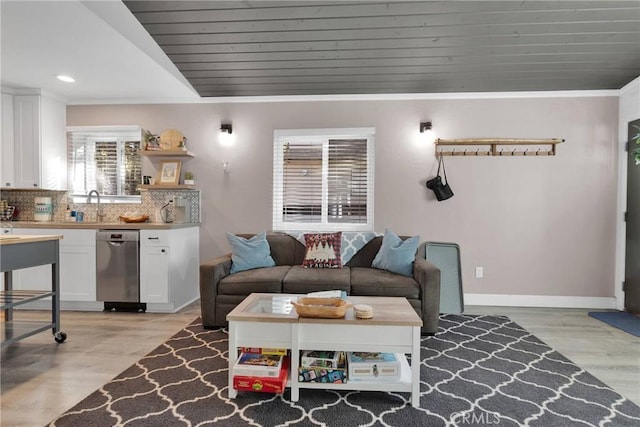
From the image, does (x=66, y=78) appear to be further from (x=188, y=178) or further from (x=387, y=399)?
(x=387, y=399)

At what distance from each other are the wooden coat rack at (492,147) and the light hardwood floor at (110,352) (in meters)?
1.76

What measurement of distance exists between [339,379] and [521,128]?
347 cm

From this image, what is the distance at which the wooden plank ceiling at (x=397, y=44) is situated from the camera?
2689 mm

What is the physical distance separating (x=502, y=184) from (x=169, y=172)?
395cm

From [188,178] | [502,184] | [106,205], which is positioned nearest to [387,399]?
[502,184]

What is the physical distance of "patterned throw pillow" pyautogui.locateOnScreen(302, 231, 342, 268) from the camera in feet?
11.1

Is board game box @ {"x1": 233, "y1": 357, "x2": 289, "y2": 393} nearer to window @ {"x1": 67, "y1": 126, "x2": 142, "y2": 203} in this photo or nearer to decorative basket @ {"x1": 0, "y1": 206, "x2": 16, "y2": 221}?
window @ {"x1": 67, "y1": 126, "x2": 142, "y2": 203}

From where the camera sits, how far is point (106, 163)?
4.10 m

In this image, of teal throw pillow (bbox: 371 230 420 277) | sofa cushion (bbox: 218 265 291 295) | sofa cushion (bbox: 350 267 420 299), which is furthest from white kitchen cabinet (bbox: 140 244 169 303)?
teal throw pillow (bbox: 371 230 420 277)

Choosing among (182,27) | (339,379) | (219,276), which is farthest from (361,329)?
(182,27)

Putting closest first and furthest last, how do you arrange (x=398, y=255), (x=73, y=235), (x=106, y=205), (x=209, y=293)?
(x=209, y=293), (x=398, y=255), (x=73, y=235), (x=106, y=205)

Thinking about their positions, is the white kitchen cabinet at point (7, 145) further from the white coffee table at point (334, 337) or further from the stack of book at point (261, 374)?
the stack of book at point (261, 374)

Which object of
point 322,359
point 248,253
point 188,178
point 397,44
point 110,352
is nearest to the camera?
point 322,359

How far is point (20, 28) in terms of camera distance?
259 centimetres
